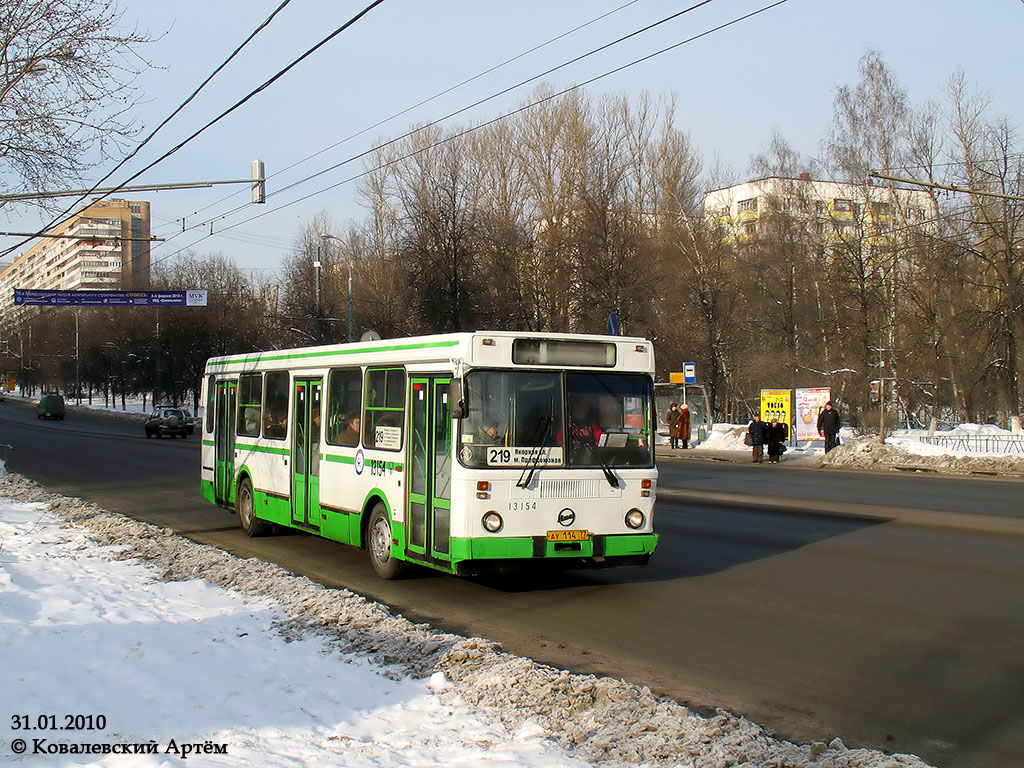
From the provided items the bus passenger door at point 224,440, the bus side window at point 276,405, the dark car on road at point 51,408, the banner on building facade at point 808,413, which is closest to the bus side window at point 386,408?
the bus side window at point 276,405

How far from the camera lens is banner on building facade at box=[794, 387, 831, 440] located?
34.8 meters

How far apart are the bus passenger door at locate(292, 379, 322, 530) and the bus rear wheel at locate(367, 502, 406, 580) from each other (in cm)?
156

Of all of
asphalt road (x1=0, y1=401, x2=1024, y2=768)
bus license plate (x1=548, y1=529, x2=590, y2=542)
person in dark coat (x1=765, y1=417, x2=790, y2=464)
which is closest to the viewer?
asphalt road (x1=0, y1=401, x2=1024, y2=768)

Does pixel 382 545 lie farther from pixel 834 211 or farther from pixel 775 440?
pixel 834 211

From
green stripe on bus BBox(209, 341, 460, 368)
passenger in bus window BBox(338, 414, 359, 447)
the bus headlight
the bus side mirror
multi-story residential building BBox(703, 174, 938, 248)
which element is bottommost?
the bus headlight

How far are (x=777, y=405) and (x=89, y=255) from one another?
363 ft

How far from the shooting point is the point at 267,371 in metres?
14.6

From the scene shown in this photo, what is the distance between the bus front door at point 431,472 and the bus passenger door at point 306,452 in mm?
2690

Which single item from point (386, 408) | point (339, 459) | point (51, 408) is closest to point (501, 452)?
point (386, 408)

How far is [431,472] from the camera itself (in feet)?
33.3

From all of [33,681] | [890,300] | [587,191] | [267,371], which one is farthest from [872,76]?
[33,681]

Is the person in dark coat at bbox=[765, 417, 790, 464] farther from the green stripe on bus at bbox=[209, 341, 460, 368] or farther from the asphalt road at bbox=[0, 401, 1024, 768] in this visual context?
the green stripe on bus at bbox=[209, 341, 460, 368]

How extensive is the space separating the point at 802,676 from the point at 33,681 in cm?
508

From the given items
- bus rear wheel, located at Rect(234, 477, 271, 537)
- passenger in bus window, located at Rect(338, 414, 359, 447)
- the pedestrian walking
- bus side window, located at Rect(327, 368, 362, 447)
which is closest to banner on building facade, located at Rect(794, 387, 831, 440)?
the pedestrian walking
